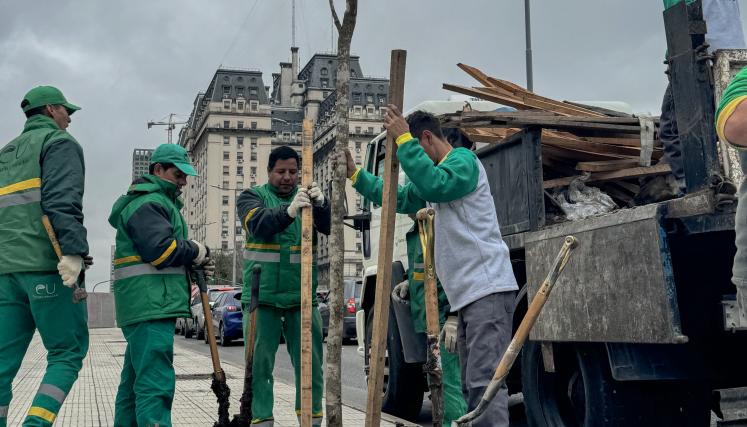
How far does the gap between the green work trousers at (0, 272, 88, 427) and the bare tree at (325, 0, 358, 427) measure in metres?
1.52

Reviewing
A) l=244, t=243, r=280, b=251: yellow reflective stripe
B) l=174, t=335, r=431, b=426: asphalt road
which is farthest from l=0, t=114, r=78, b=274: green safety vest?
l=174, t=335, r=431, b=426: asphalt road

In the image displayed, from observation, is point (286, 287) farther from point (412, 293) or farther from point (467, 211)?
point (467, 211)

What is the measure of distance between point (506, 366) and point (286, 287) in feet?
7.78

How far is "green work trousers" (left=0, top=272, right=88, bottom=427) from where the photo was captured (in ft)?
16.1

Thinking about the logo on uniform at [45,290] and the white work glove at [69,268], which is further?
the logo on uniform at [45,290]

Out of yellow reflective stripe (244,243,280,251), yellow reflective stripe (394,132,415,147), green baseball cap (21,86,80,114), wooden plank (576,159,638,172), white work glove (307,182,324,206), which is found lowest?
yellow reflective stripe (244,243,280,251)

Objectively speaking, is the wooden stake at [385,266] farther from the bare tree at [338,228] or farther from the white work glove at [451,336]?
the white work glove at [451,336]

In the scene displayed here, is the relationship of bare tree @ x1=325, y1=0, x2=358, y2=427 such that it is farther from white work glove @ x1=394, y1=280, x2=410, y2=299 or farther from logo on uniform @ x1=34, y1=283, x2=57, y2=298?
logo on uniform @ x1=34, y1=283, x2=57, y2=298

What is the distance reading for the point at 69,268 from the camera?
490 centimetres

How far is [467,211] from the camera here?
4.58 meters

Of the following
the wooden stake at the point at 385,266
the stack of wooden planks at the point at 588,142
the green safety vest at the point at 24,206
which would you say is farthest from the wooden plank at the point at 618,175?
the green safety vest at the point at 24,206

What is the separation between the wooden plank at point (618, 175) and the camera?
564 cm

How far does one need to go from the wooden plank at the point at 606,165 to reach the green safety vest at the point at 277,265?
1949mm

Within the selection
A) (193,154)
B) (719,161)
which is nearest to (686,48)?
(719,161)
